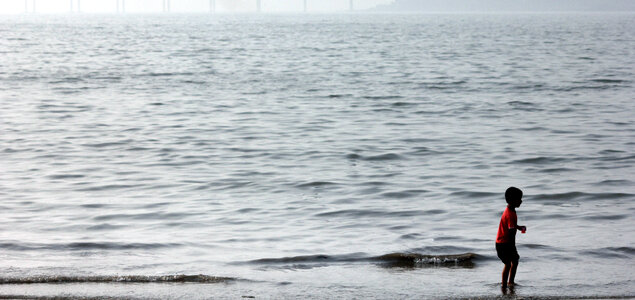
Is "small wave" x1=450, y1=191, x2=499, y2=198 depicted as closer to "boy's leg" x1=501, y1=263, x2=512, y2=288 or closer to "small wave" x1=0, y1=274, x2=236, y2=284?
"boy's leg" x1=501, y1=263, x2=512, y2=288

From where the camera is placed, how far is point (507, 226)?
32.2 feet

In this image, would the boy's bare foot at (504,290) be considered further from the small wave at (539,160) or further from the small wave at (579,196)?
the small wave at (539,160)

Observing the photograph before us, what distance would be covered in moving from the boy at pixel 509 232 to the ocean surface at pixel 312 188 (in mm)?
377

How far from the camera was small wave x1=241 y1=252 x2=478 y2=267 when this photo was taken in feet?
40.3

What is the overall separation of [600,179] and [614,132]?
748 centimetres

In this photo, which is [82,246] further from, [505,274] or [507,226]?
[507,226]

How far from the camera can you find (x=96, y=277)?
1134 cm

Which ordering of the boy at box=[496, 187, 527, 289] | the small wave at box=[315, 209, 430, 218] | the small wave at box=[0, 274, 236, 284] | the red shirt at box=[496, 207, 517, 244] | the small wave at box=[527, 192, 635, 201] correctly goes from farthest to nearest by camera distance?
the small wave at box=[527, 192, 635, 201], the small wave at box=[315, 209, 430, 218], the small wave at box=[0, 274, 236, 284], the red shirt at box=[496, 207, 517, 244], the boy at box=[496, 187, 527, 289]

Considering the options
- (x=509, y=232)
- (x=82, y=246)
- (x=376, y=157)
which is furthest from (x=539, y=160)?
(x=509, y=232)

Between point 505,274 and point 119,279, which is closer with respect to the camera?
point 505,274

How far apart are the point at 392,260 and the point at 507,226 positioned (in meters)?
2.99

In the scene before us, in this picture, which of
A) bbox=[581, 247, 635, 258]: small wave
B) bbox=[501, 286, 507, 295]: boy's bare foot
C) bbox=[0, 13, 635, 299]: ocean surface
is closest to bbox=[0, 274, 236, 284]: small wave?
bbox=[0, 13, 635, 299]: ocean surface

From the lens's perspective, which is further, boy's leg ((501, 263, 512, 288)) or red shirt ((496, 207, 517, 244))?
boy's leg ((501, 263, 512, 288))

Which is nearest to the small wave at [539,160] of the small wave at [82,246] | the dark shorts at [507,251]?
the small wave at [82,246]
